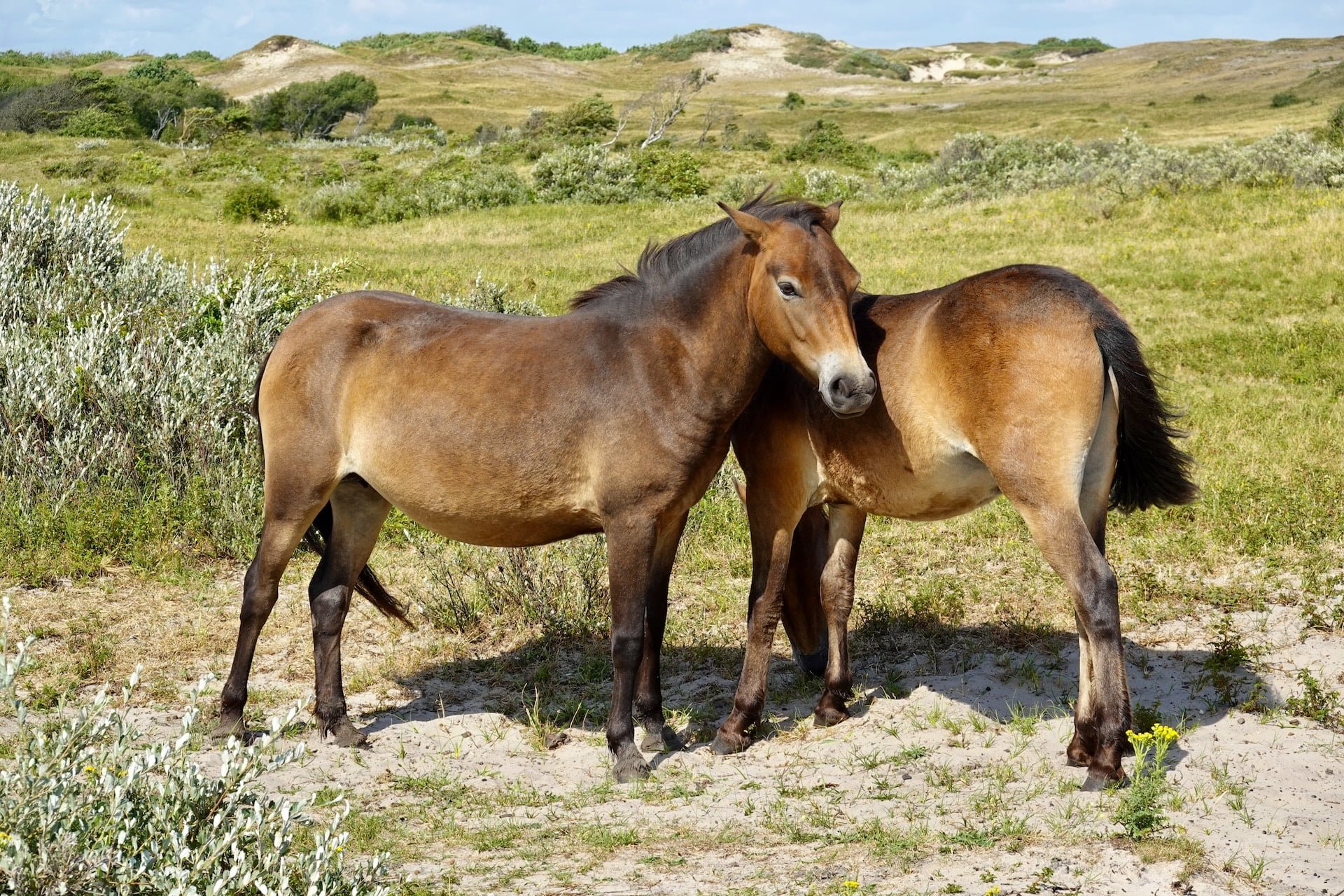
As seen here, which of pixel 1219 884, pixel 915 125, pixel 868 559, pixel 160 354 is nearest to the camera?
pixel 1219 884

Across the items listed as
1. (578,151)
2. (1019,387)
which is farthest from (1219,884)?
(578,151)

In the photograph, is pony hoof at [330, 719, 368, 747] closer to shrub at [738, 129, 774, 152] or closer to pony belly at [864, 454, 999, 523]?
pony belly at [864, 454, 999, 523]

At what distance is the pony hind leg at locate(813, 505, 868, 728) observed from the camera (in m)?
5.75

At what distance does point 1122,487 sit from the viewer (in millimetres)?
5215

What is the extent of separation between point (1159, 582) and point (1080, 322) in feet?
9.37

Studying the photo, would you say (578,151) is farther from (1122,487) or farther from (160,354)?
(1122,487)

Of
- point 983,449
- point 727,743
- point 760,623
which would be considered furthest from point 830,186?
point 983,449

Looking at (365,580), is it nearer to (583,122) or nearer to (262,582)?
(262,582)

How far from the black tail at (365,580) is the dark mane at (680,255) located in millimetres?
1811

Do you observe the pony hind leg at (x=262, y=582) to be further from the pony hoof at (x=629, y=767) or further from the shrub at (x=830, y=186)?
the shrub at (x=830, y=186)

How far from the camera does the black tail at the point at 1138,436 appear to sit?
4.66 metres

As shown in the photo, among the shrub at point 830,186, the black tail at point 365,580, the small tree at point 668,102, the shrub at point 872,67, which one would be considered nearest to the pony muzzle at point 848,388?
the black tail at point 365,580

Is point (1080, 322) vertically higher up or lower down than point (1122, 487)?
higher up

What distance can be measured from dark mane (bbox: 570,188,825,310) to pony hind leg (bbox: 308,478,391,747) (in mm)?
1582
